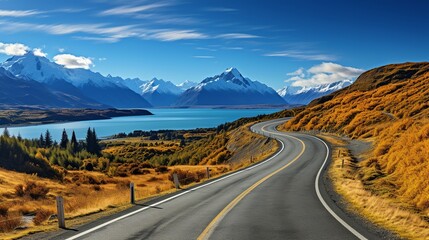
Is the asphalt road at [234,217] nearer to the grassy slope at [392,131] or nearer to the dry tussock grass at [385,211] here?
the dry tussock grass at [385,211]

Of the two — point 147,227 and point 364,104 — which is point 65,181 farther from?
point 364,104

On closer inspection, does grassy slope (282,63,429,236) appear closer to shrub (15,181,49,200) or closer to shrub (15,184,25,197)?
shrub (15,181,49,200)

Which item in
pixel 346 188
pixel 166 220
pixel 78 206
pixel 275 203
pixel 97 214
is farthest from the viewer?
pixel 346 188

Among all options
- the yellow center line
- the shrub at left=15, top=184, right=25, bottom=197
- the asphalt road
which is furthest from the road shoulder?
the shrub at left=15, top=184, right=25, bottom=197

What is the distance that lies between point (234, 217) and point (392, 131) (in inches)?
1060

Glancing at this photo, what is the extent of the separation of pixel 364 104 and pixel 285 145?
23435mm

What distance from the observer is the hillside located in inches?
718

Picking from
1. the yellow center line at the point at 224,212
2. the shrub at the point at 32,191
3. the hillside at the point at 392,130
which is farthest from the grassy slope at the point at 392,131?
the shrub at the point at 32,191

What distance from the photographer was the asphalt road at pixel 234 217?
10.3 m

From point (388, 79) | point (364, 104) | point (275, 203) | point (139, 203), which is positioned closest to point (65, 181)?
point (139, 203)

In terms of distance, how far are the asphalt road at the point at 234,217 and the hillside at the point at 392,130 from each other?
3621mm

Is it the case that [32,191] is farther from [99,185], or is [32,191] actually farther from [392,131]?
[392,131]

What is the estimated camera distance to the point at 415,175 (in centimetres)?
1800

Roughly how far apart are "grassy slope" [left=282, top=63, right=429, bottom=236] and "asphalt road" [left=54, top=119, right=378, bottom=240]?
3532 millimetres
